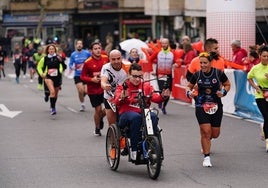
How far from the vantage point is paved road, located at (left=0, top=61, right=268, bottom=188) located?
10.2 m

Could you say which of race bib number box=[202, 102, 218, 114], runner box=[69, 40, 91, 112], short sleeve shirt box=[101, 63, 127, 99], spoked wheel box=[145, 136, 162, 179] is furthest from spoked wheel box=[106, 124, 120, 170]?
runner box=[69, 40, 91, 112]

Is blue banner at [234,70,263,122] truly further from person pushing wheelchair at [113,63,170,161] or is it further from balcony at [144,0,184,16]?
balcony at [144,0,184,16]

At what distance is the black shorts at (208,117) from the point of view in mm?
11242

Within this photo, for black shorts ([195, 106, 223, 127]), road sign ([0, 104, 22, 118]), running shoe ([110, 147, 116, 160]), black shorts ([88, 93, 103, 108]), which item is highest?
black shorts ([195, 106, 223, 127])

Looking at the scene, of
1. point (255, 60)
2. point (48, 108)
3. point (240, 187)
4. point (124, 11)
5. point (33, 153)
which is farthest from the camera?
point (124, 11)

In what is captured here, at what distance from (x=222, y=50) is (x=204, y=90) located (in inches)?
453

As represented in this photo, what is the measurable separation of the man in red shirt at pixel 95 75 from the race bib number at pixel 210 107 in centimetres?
336

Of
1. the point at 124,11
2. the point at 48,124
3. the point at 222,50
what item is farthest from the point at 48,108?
the point at 124,11

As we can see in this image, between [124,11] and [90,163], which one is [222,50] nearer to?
[90,163]

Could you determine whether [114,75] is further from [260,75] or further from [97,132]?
[97,132]

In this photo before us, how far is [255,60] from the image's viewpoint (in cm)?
1686

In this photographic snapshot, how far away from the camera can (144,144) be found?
10.2 meters

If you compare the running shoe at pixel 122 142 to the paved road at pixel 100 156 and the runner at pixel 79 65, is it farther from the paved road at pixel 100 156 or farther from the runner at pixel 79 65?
the runner at pixel 79 65

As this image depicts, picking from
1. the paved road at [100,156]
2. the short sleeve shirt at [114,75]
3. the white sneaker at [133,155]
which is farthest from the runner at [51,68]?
the white sneaker at [133,155]
